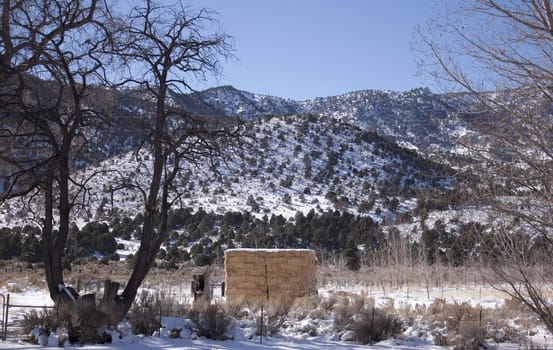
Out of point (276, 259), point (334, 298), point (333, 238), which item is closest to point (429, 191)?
Result: point (334, 298)

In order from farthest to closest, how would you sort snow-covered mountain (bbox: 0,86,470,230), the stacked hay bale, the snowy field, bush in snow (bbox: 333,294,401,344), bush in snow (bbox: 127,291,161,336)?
snow-covered mountain (bbox: 0,86,470,230) < the stacked hay bale < bush in snow (bbox: 333,294,401,344) < bush in snow (bbox: 127,291,161,336) < the snowy field

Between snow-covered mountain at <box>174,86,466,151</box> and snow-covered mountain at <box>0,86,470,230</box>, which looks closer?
snow-covered mountain at <box>0,86,470,230</box>

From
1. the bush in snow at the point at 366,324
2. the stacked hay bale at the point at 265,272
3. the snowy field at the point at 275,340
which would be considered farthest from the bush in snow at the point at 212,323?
the stacked hay bale at the point at 265,272

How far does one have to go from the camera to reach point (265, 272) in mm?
22281

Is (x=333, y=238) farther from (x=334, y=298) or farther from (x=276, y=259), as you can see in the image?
(x=334, y=298)

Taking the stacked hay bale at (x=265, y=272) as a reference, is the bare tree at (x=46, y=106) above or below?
above

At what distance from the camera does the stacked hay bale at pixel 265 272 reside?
72.7 ft

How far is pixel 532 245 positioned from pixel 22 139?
35.4ft

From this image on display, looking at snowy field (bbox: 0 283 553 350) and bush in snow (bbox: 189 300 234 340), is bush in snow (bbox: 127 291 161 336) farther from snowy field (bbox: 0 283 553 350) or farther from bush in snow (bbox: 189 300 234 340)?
bush in snow (bbox: 189 300 234 340)

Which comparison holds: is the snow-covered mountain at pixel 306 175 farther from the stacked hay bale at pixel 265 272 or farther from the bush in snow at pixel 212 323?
the bush in snow at pixel 212 323

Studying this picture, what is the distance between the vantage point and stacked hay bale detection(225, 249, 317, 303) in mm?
22156

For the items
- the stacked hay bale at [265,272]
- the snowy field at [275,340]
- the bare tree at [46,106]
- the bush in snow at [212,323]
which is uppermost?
the bare tree at [46,106]

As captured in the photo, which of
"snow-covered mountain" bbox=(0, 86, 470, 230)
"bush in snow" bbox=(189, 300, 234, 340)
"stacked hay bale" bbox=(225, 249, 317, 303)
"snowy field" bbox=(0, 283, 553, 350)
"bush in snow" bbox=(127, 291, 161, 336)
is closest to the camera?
"snowy field" bbox=(0, 283, 553, 350)

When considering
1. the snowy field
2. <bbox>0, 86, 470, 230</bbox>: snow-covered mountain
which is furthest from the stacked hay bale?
<bbox>0, 86, 470, 230</bbox>: snow-covered mountain
